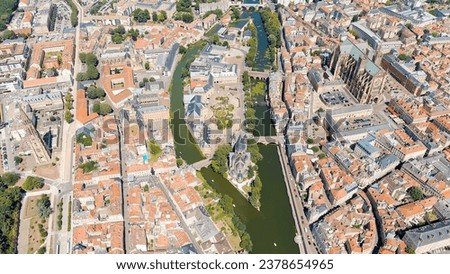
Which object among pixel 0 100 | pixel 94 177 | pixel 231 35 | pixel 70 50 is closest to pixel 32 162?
pixel 94 177

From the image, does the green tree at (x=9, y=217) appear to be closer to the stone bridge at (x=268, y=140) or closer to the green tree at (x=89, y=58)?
the green tree at (x=89, y=58)

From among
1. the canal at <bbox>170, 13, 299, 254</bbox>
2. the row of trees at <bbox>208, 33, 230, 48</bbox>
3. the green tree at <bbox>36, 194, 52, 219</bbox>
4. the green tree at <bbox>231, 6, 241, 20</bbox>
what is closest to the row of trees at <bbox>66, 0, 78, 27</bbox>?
the row of trees at <bbox>208, 33, 230, 48</bbox>

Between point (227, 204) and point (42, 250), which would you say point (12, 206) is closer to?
point (42, 250)

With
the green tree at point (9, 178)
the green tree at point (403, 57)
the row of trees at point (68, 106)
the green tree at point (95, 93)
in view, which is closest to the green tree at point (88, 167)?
the green tree at point (9, 178)

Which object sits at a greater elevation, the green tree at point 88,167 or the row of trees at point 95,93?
the row of trees at point 95,93

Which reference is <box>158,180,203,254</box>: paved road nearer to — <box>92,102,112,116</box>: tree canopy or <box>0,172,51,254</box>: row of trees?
<box>0,172,51,254</box>: row of trees

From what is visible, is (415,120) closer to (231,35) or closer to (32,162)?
(231,35)

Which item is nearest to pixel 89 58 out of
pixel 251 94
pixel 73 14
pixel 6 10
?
pixel 73 14
